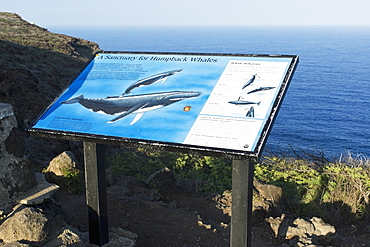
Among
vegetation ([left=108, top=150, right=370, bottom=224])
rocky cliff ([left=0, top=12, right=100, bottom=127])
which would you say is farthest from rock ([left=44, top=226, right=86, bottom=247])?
rocky cliff ([left=0, top=12, right=100, bottom=127])

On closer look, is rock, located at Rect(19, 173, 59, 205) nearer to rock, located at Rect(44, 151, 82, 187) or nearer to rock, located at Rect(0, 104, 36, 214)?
rock, located at Rect(0, 104, 36, 214)

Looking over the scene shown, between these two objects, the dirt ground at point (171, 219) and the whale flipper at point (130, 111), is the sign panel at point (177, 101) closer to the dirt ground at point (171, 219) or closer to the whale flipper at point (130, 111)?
the whale flipper at point (130, 111)

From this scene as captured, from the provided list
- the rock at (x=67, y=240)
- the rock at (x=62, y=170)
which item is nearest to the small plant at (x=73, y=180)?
the rock at (x=62, y=170)

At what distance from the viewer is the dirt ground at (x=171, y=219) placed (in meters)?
5.41

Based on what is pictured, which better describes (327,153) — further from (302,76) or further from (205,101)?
(302,76)

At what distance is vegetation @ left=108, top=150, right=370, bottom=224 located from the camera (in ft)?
22.2

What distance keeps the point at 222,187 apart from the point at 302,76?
47890mm

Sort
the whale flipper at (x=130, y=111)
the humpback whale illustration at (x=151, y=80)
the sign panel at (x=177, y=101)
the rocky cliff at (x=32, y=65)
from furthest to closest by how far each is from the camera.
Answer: the rocky cliff at (x=32, y=65) < the humpback whale illustration at (x=151, y=80) < the whale flipper at (x=130, y=111) < the sign panel at (x=177, y=101)

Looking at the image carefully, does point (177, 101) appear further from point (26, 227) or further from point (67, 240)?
point (26, 227)

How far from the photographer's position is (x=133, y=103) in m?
4.34

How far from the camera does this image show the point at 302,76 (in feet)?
175

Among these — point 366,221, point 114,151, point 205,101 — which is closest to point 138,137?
point 205,101

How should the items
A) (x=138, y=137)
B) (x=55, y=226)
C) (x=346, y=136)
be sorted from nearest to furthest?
(x=138, y=137) → (x=55, y=226) → (x=346, y=136)

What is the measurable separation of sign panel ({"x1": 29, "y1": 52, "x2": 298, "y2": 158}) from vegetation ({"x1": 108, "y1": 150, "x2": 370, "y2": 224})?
3408 millimetres
